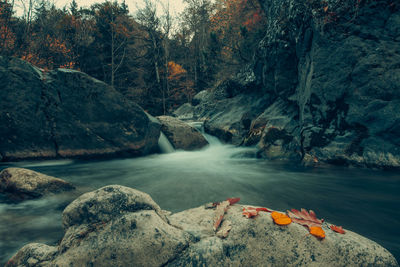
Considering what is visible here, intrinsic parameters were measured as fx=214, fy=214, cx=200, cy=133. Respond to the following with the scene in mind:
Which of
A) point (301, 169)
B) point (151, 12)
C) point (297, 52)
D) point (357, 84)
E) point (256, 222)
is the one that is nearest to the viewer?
point (256, 222)

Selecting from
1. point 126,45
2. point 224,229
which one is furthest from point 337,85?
point 126,45

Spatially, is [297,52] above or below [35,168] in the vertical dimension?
above

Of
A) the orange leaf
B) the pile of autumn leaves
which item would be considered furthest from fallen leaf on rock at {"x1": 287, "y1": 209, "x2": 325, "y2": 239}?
the orange leaf

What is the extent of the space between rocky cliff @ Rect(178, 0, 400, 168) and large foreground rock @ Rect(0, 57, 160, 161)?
5355 millimetres

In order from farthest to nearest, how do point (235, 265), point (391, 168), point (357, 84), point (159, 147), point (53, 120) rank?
point (159, 147) → point (53, 120) → point (357, 84) → point (391, 168) → point (235, 265)

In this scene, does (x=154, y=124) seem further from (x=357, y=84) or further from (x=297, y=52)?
(x=357, y=84)

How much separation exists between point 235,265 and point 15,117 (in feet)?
25.8

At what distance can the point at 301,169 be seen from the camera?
626 cm

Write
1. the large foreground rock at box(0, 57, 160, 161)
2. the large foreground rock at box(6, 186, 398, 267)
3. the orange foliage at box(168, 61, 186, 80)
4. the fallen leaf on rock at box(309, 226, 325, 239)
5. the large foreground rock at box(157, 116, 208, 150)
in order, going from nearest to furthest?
the large foreground rock at box(6, 186, 398, 267)
the fallen leaf on rock at box(309, 226, 325, 239)
the large foreground rock at box(0, 57, 160, 161)
the large foreground rock at box(157, 116, 208, 150)
the orange foliage at box(168, 61, 186, 80)

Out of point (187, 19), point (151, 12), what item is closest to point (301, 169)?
point (151, 12)

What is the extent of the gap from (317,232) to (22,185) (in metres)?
4.58

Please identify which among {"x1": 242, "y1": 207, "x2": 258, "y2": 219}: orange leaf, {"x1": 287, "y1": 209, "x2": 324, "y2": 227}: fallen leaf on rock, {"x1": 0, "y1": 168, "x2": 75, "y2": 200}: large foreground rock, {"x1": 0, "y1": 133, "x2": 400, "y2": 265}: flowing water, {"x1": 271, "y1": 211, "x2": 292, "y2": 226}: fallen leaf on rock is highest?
{"x1": 242, "y1": 207, "x2": 258, "y2": 219}: orange leaf

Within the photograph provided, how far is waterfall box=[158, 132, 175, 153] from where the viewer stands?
383 inches

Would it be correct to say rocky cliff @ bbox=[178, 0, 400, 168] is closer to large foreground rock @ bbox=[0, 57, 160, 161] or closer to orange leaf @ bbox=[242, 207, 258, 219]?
orange leaf @ bbox=[242, 207, 258, 219]
